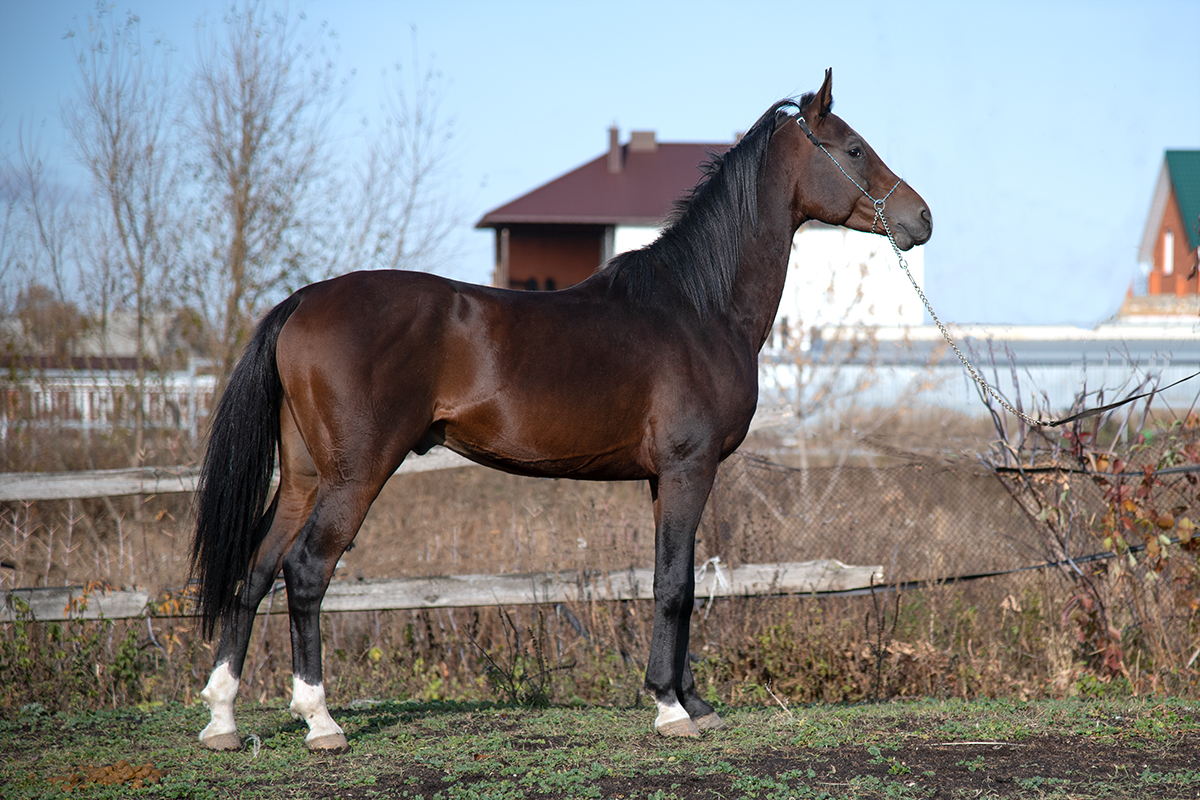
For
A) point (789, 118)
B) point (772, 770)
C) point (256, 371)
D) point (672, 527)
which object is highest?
point (789, 118)

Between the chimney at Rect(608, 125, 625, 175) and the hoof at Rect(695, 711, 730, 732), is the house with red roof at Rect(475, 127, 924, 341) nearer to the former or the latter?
the chimney at Rect(608, 125, 625, 175)

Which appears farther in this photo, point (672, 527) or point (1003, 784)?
point (672, 527)

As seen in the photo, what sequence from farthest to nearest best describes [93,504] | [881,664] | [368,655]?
[93,504], [368,655], [881,664]

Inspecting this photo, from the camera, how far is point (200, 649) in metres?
5.94

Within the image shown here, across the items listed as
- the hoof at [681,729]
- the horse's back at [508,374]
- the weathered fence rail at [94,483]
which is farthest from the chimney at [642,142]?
the hoof at [681,729]

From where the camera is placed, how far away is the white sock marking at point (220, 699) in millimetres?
3832

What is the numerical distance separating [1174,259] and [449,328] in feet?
86.3

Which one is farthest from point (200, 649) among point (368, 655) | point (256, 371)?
point (256, 371)

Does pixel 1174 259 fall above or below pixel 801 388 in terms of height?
above

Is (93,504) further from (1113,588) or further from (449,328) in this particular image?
(1113,588)

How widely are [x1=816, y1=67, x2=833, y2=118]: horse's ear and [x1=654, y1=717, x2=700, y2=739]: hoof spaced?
2.93 meters

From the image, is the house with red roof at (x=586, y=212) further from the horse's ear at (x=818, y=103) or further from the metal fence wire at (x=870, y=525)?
the horse's ear at (x=818, y=103)

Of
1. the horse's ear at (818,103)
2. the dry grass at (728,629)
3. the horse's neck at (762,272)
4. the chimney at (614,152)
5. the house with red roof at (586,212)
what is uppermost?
the chimney at (614,152)

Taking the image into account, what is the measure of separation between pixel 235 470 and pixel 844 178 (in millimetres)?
3144
